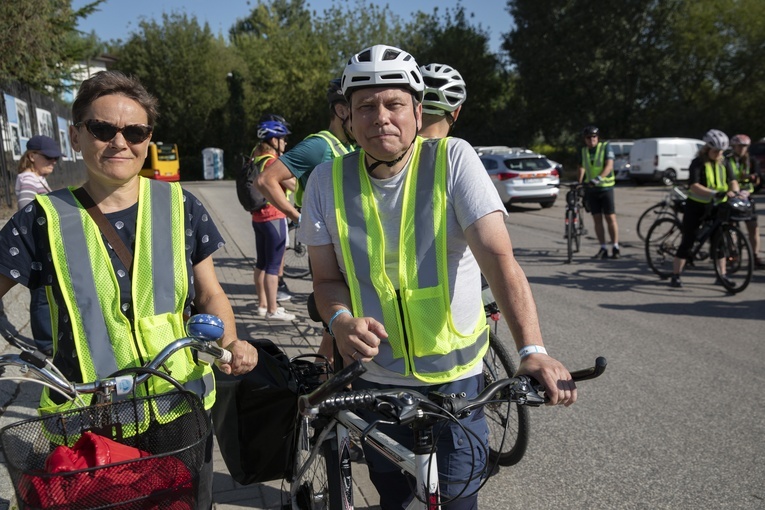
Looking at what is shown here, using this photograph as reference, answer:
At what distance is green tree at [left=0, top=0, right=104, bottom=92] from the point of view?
52.1ft

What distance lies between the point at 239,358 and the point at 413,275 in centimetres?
60

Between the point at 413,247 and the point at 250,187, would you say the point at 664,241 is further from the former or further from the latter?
the point at 413,247

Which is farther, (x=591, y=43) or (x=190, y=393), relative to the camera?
(x=591, y=43)

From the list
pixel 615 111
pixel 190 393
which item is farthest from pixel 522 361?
pixel 615 111

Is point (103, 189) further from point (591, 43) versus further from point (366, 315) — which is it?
point (591, 43)

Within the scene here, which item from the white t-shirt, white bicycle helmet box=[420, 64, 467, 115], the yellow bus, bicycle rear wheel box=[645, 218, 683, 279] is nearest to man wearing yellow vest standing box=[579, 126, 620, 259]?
bicycle rear wheel box=[645, 218, 683, 279]

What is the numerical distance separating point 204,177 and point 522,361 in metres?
Answer: 44.3

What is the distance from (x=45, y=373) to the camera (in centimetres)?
180

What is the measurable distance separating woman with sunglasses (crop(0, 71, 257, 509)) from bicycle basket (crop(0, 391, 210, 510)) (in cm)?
8

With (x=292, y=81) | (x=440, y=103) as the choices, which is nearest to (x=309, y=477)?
(x=440, y=103)

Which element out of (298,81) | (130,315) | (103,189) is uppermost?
Result: (298,81)

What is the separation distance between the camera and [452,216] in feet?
7.18

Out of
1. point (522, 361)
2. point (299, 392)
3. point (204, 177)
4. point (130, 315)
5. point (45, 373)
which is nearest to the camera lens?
point (45, 373)

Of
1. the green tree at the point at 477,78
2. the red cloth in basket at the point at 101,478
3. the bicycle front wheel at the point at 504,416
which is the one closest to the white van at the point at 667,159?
the green tree at the point at 477,78
